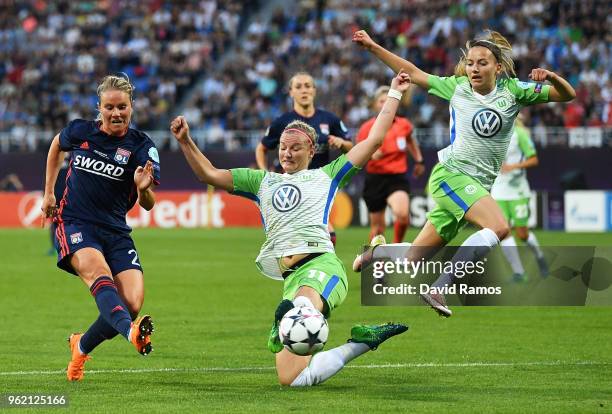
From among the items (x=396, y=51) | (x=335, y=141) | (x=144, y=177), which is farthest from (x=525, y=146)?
(x=396, y=51)

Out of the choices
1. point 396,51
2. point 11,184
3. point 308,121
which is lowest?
point 11,184

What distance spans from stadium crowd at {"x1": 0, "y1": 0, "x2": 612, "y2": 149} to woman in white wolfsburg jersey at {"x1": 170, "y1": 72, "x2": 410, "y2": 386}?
21078 millimetres

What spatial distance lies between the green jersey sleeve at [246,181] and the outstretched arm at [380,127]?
67 centimetres

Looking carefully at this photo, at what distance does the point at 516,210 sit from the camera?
1658cm

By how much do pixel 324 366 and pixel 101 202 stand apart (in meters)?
2.04

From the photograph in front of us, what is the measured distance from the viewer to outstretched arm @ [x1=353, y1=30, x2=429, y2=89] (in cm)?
920

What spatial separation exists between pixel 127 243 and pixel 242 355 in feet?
5.33

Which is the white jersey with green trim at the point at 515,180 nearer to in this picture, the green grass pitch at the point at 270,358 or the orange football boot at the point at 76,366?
the green grass pitch at the point at 270,358

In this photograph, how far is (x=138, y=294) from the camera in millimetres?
8727

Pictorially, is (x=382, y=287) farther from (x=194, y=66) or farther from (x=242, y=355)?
(x=194, y=66)

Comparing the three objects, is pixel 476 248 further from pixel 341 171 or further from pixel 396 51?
pixel 396 51

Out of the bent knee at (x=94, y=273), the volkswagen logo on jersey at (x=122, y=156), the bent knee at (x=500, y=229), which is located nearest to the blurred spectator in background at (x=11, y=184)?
the bent knee at (x=500, y=229)

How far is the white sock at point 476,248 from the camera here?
10.1 m

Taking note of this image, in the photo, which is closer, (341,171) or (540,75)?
(341,171)
